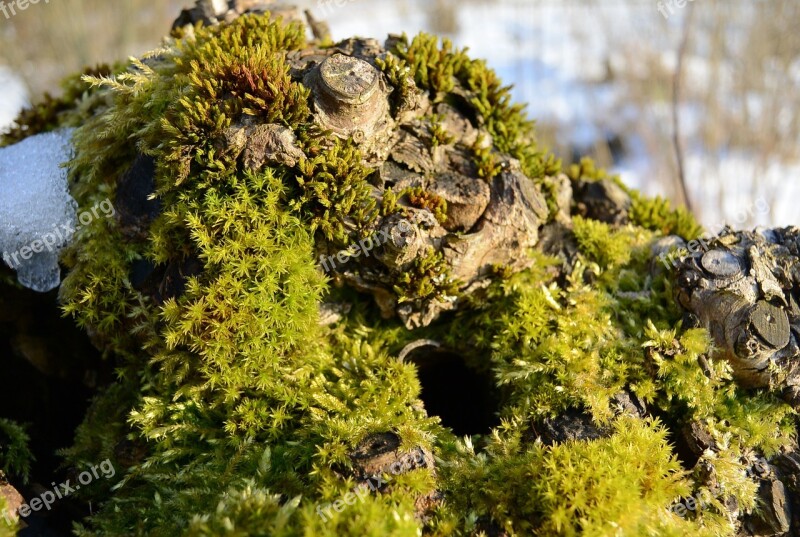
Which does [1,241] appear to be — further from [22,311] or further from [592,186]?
[592,186]

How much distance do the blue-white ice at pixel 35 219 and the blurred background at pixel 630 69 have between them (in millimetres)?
5017

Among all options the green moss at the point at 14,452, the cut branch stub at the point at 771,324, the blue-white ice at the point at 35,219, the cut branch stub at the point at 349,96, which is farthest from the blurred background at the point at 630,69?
the green moss at the point at 14,452

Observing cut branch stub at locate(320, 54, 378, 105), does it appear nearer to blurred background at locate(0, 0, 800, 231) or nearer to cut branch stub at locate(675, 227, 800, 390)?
cut branch stub at locate(675, 227, 800, 390)

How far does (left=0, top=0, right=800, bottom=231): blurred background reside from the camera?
881 cm

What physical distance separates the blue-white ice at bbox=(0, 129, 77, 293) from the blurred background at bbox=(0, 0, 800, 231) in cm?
502

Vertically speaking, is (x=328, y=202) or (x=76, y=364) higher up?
(x=328, y=202)

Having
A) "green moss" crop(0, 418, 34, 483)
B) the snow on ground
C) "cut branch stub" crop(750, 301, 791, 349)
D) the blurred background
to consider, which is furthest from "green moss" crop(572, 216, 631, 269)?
the snow on ground

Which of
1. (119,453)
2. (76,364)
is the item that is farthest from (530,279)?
(76,364)

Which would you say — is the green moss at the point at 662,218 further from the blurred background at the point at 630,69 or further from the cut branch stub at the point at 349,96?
the cut branch stub at the point at 349,96

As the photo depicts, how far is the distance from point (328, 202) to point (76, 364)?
7.98 feet

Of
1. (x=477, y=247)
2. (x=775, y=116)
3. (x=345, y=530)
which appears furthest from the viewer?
(x=775, y=116)

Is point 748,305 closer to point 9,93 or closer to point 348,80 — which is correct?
point 348,80

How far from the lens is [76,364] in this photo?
416cm

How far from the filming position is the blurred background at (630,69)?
8812 millimetres
